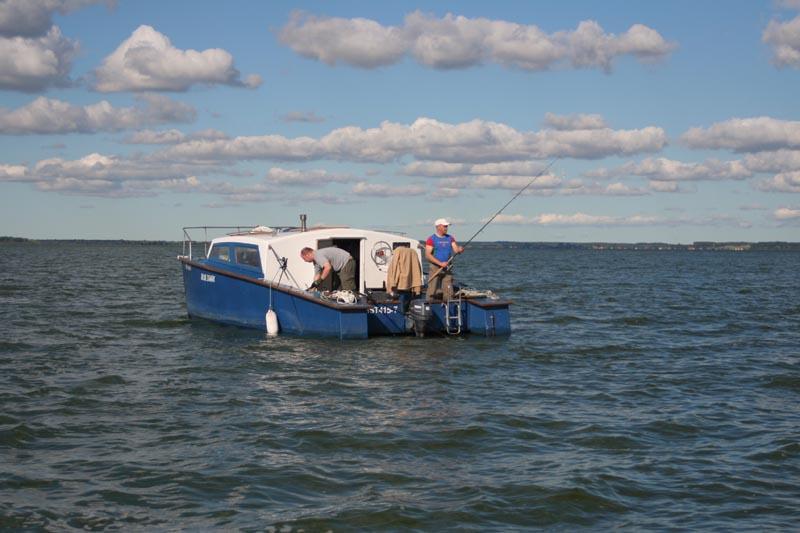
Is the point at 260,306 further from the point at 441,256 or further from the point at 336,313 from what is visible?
the point at 441,256

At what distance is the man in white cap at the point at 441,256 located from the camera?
1819 centimetres

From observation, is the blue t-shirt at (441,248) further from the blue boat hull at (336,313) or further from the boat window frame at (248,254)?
the boat window frame at (248,254)

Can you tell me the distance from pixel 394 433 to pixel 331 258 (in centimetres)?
875

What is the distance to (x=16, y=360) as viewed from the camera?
1589cm

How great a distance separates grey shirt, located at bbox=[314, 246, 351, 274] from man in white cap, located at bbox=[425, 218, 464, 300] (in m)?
1.98

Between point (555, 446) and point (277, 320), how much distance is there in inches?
384

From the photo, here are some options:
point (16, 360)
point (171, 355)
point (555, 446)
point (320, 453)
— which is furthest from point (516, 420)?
point (16, 360)

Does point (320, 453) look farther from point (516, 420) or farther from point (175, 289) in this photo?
point (175, 289)

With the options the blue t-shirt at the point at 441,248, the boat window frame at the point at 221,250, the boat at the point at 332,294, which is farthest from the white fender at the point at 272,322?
the blue t-shirt at the point at 441,248

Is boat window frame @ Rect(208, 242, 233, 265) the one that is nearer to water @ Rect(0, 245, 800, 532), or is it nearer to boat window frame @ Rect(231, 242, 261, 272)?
boat window frame @ Rect(231, 242, 261, 272)

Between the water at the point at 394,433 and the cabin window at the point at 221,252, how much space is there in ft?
6.52

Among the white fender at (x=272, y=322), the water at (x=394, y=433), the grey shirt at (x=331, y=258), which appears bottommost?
the water at (x=394, y=433)

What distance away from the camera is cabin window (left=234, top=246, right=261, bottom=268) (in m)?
19.9

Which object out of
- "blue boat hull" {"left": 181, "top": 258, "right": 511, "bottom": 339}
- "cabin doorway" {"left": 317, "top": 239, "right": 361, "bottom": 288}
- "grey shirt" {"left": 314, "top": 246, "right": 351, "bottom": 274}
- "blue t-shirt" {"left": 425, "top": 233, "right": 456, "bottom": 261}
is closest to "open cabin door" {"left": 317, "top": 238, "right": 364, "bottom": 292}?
"cabin doorway" {"left": 317, "top": 239, "right": 361, "bottom": 288}
